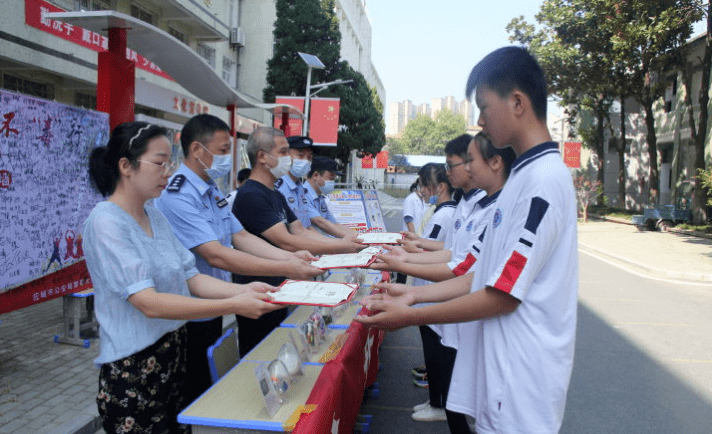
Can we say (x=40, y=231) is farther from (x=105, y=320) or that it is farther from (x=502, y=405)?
(x=502, y=405)

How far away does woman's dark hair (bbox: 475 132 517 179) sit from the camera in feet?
8.98

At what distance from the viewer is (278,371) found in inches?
95.8

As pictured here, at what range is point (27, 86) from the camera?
35.7 feet

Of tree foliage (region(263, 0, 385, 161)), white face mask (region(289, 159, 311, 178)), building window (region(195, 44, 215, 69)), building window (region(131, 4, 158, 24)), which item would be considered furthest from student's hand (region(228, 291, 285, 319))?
tree foliage (region(263, 0, 385, 161))

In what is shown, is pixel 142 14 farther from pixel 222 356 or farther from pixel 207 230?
pixel 222 356

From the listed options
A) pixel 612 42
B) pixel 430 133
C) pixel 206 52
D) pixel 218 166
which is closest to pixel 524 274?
pixel 218 166

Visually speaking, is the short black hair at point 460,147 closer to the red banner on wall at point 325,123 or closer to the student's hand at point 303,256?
the student's hand at point 303,256

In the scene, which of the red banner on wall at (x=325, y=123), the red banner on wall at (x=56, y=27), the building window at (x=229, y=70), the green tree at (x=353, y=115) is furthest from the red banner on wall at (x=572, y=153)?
the red banner on wall at (x=56, y=27)

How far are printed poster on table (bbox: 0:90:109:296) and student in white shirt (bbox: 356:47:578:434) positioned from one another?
3851 mm

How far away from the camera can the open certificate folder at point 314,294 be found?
7.97 ft

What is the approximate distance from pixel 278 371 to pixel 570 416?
3.01m

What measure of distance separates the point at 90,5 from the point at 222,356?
1156 centimetres

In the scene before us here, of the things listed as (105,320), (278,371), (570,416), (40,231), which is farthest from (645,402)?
(40,231)

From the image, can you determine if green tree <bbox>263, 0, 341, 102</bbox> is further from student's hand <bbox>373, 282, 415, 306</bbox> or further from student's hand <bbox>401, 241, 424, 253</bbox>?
student's hand <bbox>373, 282, 415, 306</bbox>
